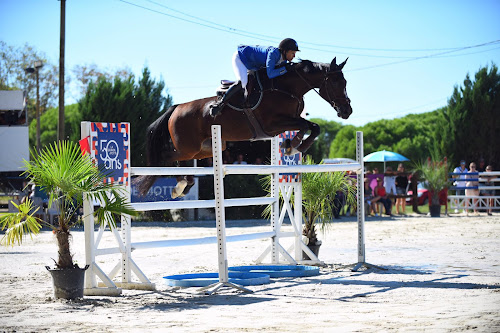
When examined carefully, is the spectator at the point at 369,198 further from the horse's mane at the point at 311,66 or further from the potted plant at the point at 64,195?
the potted plant at the point at 64,195

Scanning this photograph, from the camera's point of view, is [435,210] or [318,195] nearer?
[318,195]

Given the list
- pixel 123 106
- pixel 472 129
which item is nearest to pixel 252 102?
pixel 123 106

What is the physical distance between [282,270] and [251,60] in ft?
7.51

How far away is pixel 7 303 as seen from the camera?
5242 millimetres

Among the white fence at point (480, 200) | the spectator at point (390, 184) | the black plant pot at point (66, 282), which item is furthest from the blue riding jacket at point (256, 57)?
the spectator at point (390, 184)

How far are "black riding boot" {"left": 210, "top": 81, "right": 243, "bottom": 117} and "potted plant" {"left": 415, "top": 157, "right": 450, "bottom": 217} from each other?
11.3 meters

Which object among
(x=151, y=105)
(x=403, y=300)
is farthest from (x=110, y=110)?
(x=403, y=300)

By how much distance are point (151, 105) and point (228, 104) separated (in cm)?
1264

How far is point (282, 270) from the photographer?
7.24 metres

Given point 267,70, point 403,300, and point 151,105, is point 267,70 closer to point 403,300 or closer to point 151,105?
point 403,300

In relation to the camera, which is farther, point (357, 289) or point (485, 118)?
point (485, 118)

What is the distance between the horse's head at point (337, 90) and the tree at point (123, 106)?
36.0ft

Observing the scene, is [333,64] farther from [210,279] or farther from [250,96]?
[210,279]

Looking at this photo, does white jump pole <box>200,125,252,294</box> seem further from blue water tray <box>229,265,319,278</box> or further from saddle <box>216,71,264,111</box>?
saddle <box>216,71,264,111</box>
